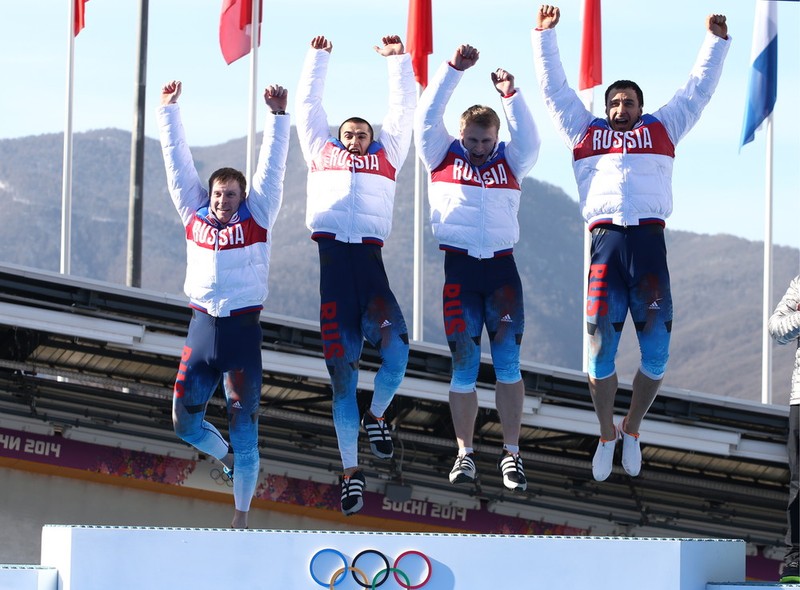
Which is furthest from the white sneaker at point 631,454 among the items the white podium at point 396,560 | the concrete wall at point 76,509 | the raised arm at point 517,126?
the concrete wall at point 76,509

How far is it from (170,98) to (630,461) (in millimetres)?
3861

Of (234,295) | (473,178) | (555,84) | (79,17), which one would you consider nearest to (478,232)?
(473,178)

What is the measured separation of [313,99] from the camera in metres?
9.29

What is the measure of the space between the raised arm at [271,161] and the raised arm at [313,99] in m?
→ 0.35

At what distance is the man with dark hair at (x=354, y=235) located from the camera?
9055 mm

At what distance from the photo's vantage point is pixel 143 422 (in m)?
13.2

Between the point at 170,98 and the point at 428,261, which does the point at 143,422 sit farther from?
the point at 428,261

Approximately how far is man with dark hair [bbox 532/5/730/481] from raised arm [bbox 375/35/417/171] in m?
0.86

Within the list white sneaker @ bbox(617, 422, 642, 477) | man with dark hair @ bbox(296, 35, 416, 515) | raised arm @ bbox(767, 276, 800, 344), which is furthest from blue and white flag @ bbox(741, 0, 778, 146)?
white sneaker @ bbox(617, 422, 642, 477)

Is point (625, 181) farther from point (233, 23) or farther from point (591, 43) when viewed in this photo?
point (233, 23)

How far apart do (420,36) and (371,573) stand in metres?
9.69

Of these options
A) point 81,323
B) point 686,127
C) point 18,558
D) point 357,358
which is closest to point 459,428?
point 357,358

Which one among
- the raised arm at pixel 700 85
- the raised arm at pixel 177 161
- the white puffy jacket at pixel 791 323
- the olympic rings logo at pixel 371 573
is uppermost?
the raised arm at pixel 700 85

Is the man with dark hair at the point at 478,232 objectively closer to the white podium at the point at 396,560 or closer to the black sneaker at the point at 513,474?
the black sneaker at the point at 513,474
